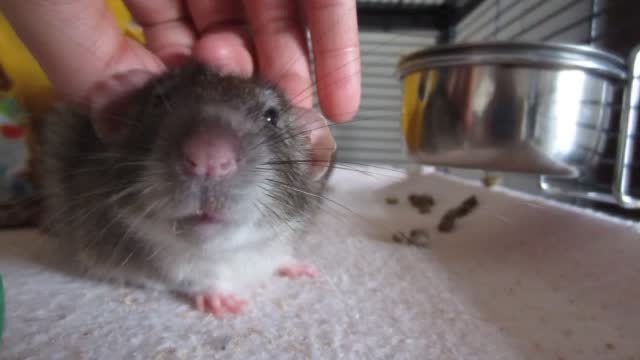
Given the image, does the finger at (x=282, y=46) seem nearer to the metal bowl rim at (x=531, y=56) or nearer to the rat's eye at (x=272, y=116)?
the rat's eye at (x=272, y=116)

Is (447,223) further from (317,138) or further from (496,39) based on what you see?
(496,39)

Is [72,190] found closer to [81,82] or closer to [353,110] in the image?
[81,82]

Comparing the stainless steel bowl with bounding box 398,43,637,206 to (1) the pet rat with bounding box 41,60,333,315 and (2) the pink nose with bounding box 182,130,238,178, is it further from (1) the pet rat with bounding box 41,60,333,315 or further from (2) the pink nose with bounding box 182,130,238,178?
(2) the pink nose with bounding box 182,130,238,178

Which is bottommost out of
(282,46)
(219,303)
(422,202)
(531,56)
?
(422,202)

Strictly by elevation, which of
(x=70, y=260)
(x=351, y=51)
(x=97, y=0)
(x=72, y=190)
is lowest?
(x=70, y=260)

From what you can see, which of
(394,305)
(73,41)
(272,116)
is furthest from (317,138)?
(73,41)

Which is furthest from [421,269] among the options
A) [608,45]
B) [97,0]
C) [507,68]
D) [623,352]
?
[608,45]

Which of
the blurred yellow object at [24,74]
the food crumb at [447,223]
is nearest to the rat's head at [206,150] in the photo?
the food crumb at [447,223]
